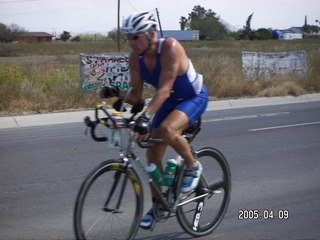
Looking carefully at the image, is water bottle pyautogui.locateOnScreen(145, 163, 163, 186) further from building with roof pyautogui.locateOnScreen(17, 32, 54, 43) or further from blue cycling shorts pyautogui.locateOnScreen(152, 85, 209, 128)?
building with roof pyautogui.locateOnScreen(17, 32, 54, 43)

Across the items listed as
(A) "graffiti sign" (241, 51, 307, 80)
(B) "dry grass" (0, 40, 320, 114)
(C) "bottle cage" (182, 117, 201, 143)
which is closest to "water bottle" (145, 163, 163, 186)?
(C) "bottle cage" (182, 117, 201, 143)

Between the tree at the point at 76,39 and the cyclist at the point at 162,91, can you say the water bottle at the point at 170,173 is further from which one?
the tree at the point at 76,39

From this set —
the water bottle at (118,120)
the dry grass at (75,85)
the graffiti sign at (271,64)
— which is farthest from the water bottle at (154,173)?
the graffiti sign at (271,64)

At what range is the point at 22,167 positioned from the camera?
806cm

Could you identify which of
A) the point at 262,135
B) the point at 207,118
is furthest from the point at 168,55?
the point at 207,118

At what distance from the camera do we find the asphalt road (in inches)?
207

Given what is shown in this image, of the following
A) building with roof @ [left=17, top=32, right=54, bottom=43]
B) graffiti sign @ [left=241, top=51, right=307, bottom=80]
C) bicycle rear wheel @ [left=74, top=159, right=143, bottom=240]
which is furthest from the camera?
building with roof @ [left=17, top=32, right=54, bottom=43]

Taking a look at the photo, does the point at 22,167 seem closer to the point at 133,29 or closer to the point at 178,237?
the point at 178,237

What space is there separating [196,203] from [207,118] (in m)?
8.48

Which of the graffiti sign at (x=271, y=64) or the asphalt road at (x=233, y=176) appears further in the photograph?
the graffiti sign at (x=271, y=64)

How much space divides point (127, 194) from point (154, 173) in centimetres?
29

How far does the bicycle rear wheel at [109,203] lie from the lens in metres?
4.00

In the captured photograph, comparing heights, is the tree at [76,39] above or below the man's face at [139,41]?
below

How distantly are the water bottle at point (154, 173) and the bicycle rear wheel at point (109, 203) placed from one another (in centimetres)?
22
